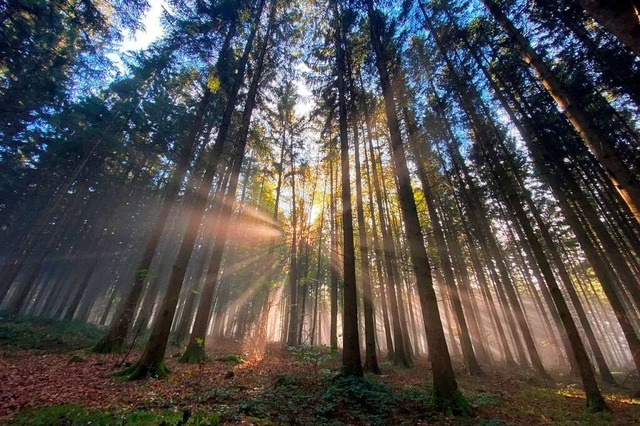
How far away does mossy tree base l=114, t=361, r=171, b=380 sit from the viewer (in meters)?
6.80

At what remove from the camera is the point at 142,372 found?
688 cm

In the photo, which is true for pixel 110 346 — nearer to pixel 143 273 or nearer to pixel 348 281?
pixel 143 273

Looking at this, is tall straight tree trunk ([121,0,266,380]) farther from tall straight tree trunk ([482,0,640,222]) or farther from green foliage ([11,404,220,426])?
tall straight tree trunk ([482,0,640,222])

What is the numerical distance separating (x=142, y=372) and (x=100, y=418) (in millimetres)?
3319

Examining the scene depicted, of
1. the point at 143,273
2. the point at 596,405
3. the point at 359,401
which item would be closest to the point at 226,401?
the point at 359,401

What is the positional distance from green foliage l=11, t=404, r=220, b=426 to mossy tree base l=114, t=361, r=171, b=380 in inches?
99.3

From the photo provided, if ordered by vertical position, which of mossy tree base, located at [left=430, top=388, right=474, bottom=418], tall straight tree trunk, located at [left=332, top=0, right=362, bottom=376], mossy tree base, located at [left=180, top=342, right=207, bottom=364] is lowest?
mossy tree base, located at [left=430, top=388, right=474, bottom=418]

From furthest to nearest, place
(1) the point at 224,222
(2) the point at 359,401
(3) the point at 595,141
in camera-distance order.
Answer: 1. (1) the point at 224,222
2. (2) the point at 359,401
3. (3) the point at 595,141

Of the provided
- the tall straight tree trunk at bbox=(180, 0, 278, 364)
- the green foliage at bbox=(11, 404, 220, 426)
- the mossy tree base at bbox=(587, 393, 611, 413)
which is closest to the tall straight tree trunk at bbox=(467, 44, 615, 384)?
the mossy tree base at bbox=(587, 393, 611, 413)

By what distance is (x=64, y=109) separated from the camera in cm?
1852

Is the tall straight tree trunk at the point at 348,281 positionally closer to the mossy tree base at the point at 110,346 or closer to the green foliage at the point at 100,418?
the green foliage at the point at 100,418

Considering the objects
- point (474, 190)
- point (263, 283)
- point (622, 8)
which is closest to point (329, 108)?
point (474, 190)

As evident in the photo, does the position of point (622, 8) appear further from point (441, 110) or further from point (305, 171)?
point (305, 171)

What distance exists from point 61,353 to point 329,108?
14732 millimetres
